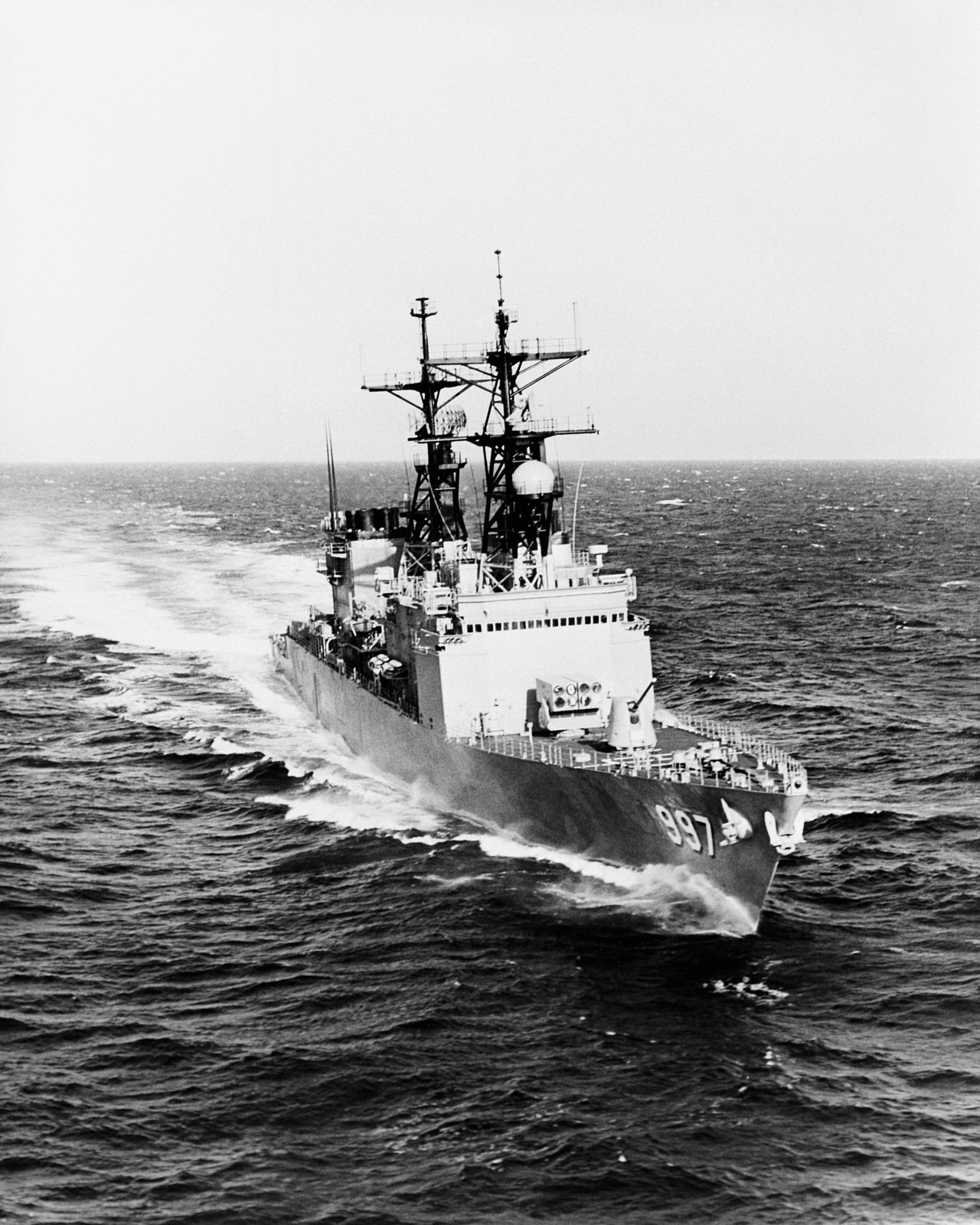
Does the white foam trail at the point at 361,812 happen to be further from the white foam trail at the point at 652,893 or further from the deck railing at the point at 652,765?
the white foam trail at the point at 652,893

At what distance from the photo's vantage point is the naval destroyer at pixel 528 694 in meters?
24.1

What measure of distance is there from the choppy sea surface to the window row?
168 inches

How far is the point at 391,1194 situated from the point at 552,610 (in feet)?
51.5

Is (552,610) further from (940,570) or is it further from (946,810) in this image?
(940,570)

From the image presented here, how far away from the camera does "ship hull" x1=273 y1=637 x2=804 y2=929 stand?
22.9 meters

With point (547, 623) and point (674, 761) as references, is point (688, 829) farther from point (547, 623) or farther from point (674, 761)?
point (547, 623)

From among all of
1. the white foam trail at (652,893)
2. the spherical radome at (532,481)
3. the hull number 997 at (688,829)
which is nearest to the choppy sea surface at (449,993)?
the white foam trail at (652,893)

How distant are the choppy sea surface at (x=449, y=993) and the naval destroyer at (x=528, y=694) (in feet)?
3.30

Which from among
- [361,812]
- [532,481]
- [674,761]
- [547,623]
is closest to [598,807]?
[674,761]

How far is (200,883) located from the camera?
26.8 metres

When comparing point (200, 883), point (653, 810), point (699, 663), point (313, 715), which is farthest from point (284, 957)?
point (699, 663)

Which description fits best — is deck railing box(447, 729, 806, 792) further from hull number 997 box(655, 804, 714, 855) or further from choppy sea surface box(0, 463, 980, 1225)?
choppy sea surface box(0, 463, 980, 1225)

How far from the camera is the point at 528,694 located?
29859mm

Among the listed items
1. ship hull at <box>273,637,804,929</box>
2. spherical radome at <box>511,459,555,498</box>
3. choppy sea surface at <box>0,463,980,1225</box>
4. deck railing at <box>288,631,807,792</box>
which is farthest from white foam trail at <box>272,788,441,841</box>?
spherical radome at <box>511,459,555,498</box>
